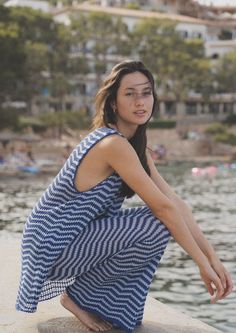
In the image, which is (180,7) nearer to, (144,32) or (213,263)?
(144,32)

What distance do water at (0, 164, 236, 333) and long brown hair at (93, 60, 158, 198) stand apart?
150 cm

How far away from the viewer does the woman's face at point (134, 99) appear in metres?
3.28

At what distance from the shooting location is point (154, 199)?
10.2 ft

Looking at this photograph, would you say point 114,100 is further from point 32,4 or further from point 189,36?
point 189,36

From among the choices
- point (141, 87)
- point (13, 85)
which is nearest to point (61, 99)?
point (13, 85)

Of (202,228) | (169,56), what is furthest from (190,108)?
(202,228)

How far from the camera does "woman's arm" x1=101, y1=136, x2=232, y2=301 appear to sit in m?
3.10

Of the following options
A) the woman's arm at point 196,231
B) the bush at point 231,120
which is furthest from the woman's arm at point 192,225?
the bush at point 231,120

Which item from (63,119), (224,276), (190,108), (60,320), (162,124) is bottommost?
(190,108)

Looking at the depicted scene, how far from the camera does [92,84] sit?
55875 millimetres

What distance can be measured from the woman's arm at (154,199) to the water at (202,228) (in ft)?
4.32

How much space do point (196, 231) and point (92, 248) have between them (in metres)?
0.51

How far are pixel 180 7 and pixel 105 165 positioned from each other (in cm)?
8081

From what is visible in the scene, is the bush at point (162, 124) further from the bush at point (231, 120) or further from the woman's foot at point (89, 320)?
the woman's foot at point (89, 320)
